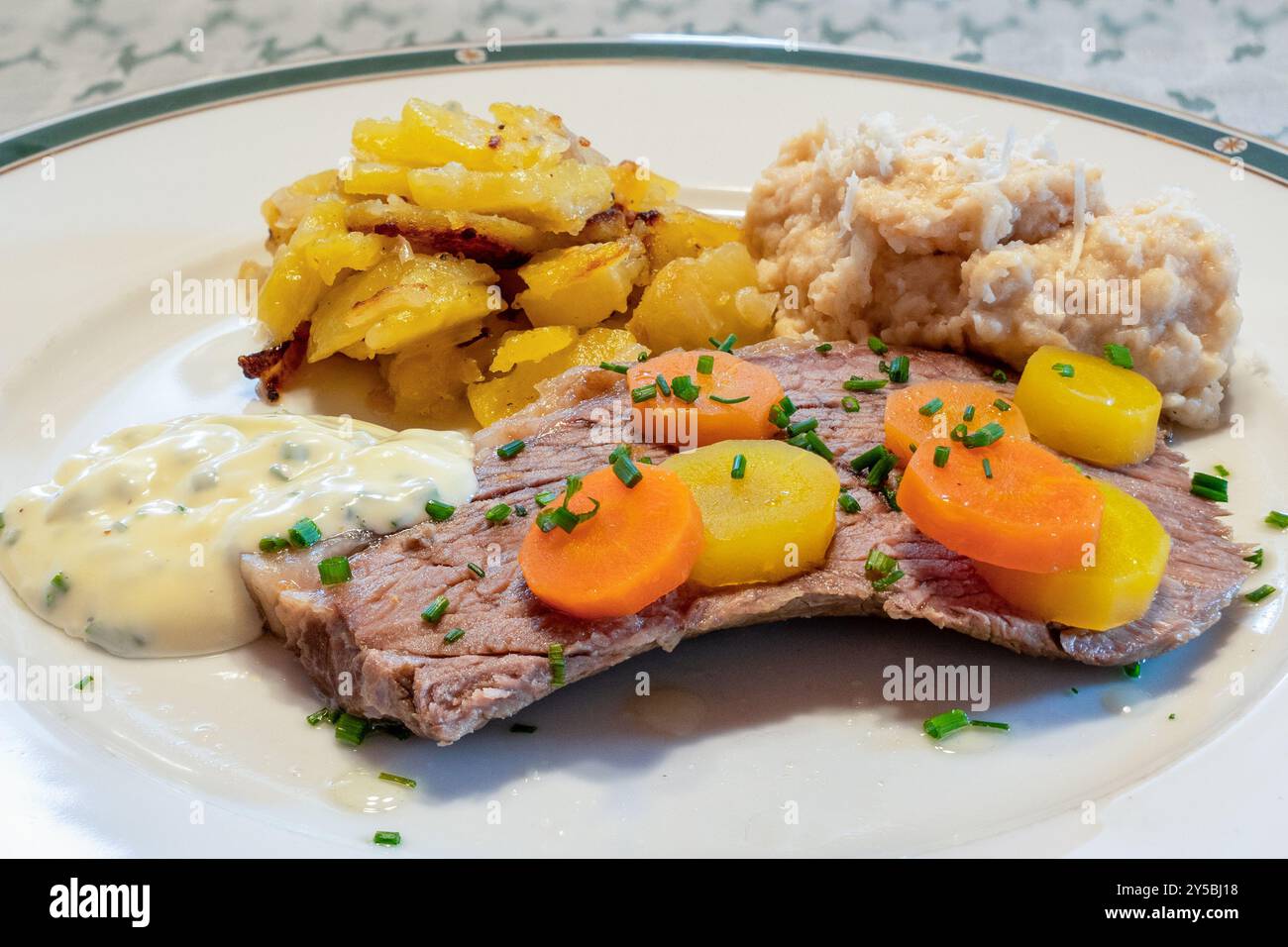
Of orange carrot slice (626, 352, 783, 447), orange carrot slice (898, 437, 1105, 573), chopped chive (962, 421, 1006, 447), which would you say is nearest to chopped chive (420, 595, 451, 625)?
orange carrot slice (626, 352, 783, 447)

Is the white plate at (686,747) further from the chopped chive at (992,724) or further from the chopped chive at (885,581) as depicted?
the chopped chive at (885,581)

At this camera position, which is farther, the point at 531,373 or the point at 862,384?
the point at 531,373

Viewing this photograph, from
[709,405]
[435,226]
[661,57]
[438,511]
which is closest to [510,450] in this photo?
[438,511]

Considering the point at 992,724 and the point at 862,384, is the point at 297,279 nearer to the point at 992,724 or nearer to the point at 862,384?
the point at 862,384

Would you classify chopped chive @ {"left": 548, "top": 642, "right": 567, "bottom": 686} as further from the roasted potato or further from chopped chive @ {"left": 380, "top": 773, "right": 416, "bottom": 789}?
the roasted potato

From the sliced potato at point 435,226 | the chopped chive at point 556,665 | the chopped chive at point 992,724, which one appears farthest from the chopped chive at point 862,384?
the chopped chive at point 556,665

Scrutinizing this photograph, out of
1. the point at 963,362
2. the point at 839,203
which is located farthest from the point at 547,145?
the point at 963,362
